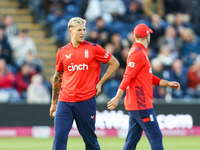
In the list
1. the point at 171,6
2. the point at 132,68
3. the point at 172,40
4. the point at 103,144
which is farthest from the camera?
the point at 171,6

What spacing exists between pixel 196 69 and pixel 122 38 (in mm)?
3100

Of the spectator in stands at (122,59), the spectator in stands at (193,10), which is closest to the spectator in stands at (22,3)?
the spectator in stands at (122,59)

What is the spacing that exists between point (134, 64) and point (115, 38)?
8.39 meters

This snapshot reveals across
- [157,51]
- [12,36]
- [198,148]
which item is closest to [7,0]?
[12,36]

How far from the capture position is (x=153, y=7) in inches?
750

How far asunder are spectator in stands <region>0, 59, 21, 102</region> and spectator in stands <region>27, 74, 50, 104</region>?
427mm

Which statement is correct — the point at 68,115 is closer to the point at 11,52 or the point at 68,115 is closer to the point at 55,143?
the point at 55,143

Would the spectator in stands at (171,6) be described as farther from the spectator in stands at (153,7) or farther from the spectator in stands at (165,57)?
the spectator in stands at (165,57)

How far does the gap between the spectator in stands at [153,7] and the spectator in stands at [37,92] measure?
22.1ft

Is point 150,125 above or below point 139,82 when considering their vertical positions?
below

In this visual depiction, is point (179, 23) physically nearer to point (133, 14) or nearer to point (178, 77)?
point (133, 14)

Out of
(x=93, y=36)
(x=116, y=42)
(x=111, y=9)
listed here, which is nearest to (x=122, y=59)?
(x=116, y=42)

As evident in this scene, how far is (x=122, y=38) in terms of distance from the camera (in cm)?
1684

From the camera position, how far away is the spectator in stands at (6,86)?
1378 cm
